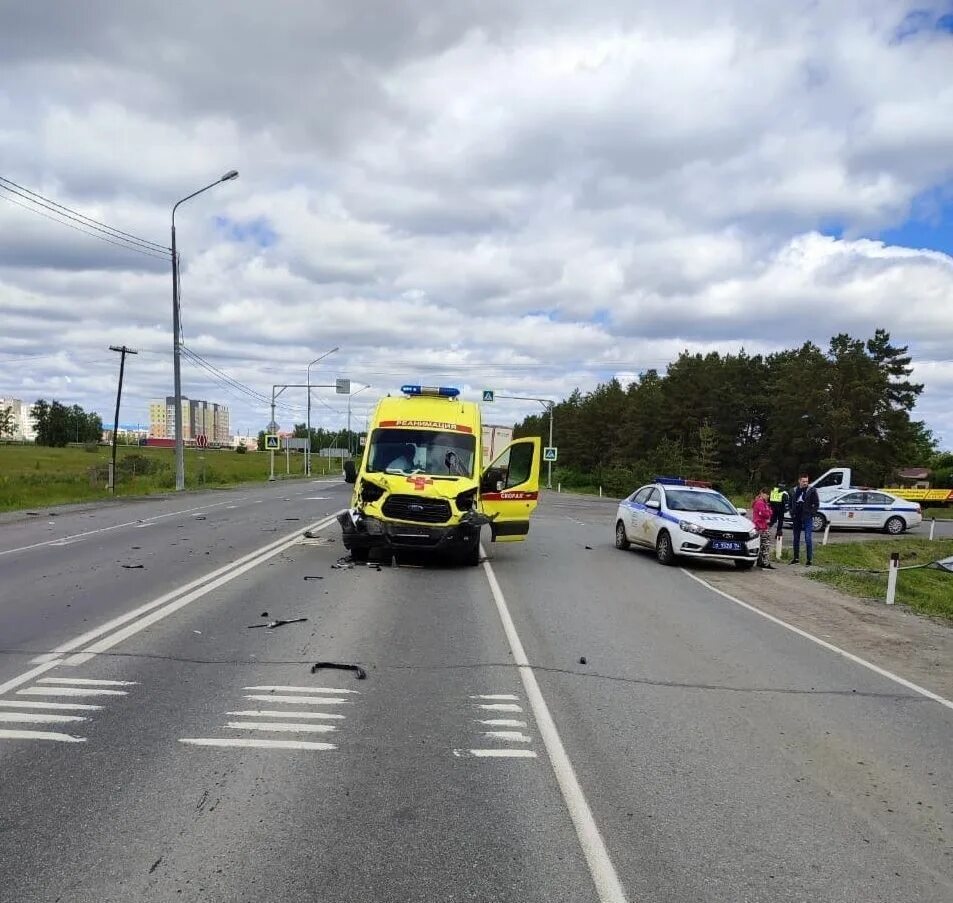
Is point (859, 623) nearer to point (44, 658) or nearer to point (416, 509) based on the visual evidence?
point (416, 509)

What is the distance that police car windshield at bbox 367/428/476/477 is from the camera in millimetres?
13945

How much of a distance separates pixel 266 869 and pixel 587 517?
28.0 m

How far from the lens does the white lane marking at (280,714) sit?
538cm

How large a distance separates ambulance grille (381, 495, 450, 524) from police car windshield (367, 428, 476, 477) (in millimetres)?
957

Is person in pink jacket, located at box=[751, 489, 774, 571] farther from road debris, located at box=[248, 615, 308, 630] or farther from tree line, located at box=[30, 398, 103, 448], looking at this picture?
tree line, located at box=[30, 398, 103, 448]

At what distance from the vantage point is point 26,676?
6.13 metres

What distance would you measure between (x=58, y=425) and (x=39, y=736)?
166203 mm

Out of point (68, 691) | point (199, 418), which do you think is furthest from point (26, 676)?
point (199, 418)

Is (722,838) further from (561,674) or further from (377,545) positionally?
(377,545)

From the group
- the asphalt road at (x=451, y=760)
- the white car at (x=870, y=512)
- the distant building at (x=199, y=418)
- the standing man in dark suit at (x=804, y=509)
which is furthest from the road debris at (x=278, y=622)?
the distant building at (x=199, y=418)

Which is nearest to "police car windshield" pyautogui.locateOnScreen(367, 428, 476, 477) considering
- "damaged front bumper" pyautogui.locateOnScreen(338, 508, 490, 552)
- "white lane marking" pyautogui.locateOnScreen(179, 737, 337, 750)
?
"damaged front bumper" pyautogui.locateOnScreen(338, 508, 490, 552)

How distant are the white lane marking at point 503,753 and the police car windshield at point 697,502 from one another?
11.6 metres

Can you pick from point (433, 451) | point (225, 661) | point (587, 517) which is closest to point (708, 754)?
point (225, 661)

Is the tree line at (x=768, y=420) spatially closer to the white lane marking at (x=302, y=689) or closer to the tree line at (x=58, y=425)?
the white lane marking at (x=302, y=689)
